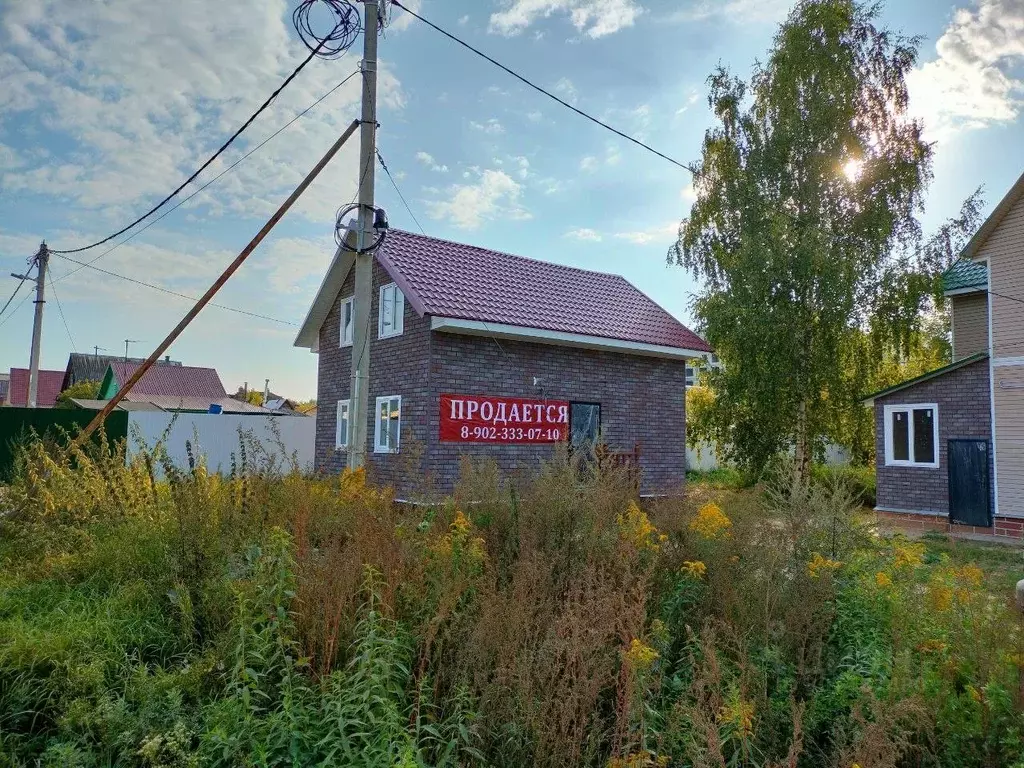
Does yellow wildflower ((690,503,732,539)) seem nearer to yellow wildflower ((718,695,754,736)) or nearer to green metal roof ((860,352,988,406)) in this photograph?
yellow wildflower ((718,695,754,736))

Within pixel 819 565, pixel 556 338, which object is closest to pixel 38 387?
pixel 556 338

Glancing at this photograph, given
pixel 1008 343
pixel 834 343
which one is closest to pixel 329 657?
pixel 1008 343

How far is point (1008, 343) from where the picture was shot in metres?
12.4

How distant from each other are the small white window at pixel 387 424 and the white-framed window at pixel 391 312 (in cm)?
127

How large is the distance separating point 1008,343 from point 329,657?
13.9 m

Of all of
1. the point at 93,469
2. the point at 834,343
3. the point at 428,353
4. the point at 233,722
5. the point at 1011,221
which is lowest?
the point at 233,722

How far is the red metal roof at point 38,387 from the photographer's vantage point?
49.1 metres

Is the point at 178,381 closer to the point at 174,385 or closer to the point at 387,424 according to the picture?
the point at 174,385

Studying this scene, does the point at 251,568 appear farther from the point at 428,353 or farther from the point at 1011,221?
the point at 1011,221

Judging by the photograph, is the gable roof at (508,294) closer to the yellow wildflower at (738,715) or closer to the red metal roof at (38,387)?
the yellow wildflower at (738,715)

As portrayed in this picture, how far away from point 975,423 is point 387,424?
11470 mm

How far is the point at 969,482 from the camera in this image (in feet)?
42.0

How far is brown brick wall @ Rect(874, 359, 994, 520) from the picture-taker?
12.9 meters

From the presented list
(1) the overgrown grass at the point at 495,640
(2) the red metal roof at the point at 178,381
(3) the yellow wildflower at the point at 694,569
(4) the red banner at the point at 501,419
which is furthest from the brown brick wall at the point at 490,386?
(2) the red metal roof at the point at 178,381
